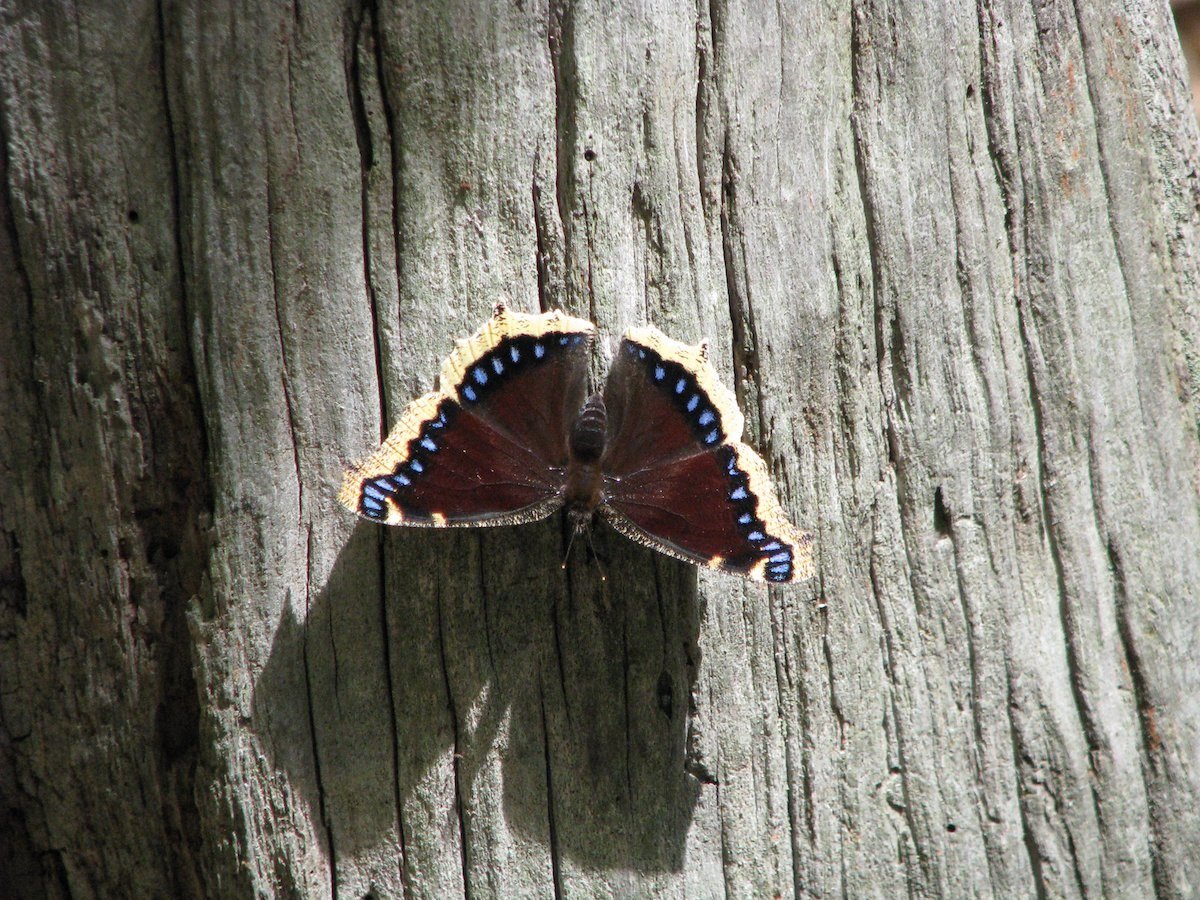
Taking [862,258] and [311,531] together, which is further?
[862,258]

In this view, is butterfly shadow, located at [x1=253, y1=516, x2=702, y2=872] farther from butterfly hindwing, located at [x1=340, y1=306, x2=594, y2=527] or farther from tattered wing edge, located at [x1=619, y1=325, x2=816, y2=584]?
tattered wing edge, located at [x1=619, y1=325, x2=816, y2=584]

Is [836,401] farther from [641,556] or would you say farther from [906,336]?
[641,556]

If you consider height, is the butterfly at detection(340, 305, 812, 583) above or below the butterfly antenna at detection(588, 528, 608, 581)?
above

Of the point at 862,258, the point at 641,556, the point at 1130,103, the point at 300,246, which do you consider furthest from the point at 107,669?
the point at 1130,103

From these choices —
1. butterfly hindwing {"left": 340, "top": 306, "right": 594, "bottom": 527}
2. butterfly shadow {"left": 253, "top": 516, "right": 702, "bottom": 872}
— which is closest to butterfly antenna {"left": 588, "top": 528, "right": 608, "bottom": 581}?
butterfly shadow {"left": 253, "top": 516, "right": 702, "bottom": 872}

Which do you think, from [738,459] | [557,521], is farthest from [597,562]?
[738,459]

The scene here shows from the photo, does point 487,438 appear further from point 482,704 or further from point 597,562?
point 482,704
